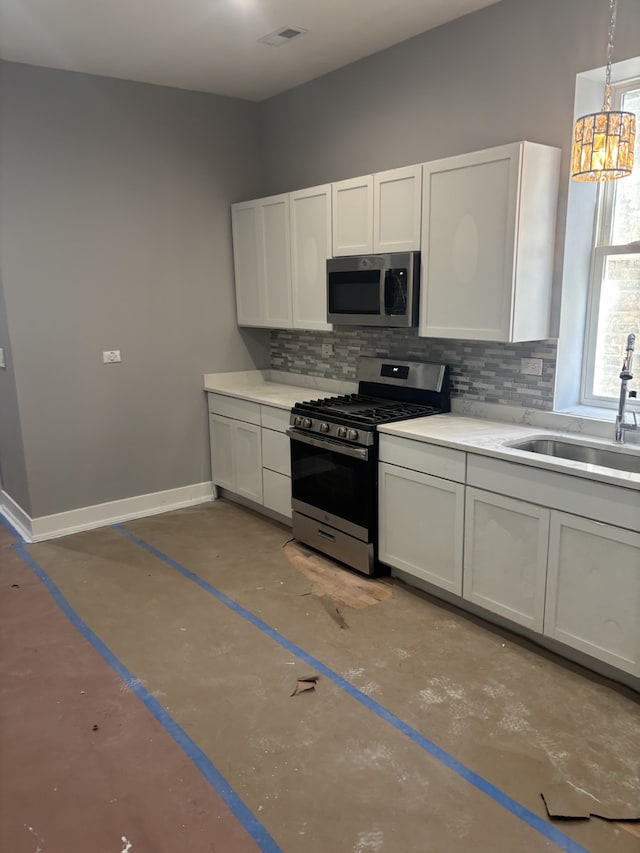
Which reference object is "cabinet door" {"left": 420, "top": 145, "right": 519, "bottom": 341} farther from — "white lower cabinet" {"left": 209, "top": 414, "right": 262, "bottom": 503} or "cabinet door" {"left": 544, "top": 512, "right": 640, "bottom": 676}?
"white lower cabinet" {"left": 209, "top": 414, "right": 262, "bottom": 503}

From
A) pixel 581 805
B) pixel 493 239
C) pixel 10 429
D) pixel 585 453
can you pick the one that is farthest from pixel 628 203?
pixel 10 429

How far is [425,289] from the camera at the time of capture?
3.42 metres

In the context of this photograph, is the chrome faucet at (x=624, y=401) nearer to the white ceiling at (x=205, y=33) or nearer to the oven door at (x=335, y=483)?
the oven door at (x=335, y=483)

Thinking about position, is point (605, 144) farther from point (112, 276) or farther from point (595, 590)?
point (112, 276)

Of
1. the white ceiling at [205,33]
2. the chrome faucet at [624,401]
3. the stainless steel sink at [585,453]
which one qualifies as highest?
the white ceiling at [205,33]

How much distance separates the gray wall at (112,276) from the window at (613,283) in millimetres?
2706

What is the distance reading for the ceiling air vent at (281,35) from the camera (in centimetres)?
345

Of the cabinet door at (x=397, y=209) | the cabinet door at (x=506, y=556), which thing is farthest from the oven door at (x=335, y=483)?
the cabinet door at (x=397, y=209)

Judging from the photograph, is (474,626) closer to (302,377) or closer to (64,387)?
(302,377)

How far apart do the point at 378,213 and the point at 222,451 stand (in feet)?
7.04

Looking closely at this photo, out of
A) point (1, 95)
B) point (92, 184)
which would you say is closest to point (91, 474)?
point (92, 184)

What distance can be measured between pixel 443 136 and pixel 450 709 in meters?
2.91

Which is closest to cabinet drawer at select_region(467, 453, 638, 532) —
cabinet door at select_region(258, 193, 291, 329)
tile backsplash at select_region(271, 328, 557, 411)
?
tile backsplash at select_region(271, 328, 557, 411)

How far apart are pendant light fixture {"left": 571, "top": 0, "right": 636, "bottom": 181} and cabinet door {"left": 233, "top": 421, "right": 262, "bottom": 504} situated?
2657mm
